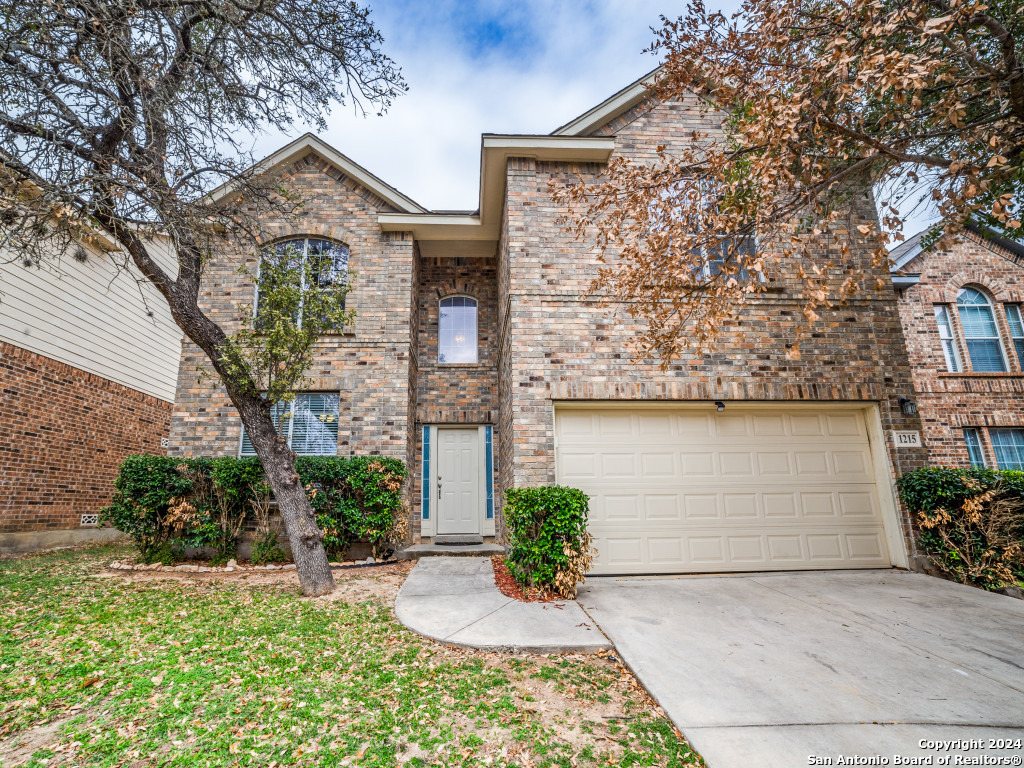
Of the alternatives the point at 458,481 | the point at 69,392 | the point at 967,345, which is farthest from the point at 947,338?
the point at 69,392

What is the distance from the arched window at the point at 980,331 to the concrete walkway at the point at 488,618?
12.1 m

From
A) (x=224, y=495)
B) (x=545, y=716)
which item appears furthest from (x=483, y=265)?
(x=545, y=716)

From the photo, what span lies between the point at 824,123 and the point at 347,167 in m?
8.34

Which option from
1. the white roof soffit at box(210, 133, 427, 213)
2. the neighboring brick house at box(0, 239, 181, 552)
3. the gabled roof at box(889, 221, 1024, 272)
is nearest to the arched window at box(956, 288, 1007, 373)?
the gabled roof at box(889, 221, 1024, 272)

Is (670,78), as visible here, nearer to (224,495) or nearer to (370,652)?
(370,652)

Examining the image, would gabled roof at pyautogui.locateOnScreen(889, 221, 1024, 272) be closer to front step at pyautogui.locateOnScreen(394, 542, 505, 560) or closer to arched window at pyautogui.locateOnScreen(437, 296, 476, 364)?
arched window at pyautogui.locateOnScreen(437, 296, 476, 364)

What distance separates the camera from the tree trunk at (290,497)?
5754mm

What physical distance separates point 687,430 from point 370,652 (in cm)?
510

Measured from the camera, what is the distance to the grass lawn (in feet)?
8.29

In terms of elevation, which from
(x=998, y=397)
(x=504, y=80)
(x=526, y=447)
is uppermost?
(x=504, y=80)

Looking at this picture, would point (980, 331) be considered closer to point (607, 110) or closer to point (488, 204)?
point (607, 110)

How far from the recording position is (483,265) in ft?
34.1

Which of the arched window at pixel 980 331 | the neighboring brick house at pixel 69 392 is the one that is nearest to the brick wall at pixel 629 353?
the neighboring brick house at pixel 69 392

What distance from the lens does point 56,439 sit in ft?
29.1
